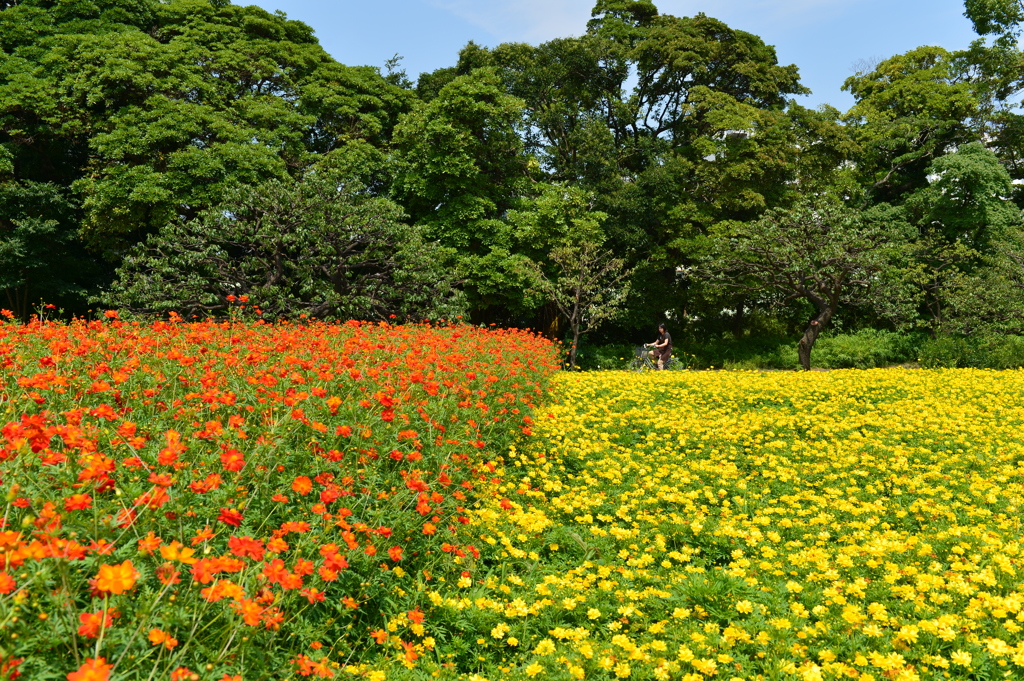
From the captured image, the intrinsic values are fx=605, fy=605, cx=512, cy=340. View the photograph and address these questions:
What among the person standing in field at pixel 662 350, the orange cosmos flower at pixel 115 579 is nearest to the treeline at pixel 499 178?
the person standing in field at pixel 662 350

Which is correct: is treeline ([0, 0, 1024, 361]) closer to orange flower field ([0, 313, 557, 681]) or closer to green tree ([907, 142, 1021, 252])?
green tree ([907, 142, 1021, 252])

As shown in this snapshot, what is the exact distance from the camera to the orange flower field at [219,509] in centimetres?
198

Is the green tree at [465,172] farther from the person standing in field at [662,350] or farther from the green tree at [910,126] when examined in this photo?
the green tree at [910,126]

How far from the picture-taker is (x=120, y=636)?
1988mm

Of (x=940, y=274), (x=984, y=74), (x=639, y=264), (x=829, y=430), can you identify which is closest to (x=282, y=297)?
(x=829, y=430)

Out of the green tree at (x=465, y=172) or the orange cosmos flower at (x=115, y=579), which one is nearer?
the orange cosmos flower at (x=115, y=579)

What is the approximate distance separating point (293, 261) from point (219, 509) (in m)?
12.5

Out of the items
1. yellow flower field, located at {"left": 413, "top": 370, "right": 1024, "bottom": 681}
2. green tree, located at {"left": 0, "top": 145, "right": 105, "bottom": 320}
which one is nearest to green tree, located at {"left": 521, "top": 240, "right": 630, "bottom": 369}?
yellow flower field, located at {"left": 413, "top": 370, "right": 1024, "bottom": 681}

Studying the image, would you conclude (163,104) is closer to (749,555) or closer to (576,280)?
(576,280)

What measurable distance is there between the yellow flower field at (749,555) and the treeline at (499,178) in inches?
361

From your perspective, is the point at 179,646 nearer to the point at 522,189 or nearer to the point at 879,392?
the point at 879,392

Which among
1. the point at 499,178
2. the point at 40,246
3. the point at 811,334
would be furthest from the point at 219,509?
the point at 40,246


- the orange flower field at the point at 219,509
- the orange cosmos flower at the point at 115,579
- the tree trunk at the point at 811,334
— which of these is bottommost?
the orange flower field at the point at 219,509

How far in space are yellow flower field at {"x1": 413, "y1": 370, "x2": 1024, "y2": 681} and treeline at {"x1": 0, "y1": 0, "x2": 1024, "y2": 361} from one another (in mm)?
9158
